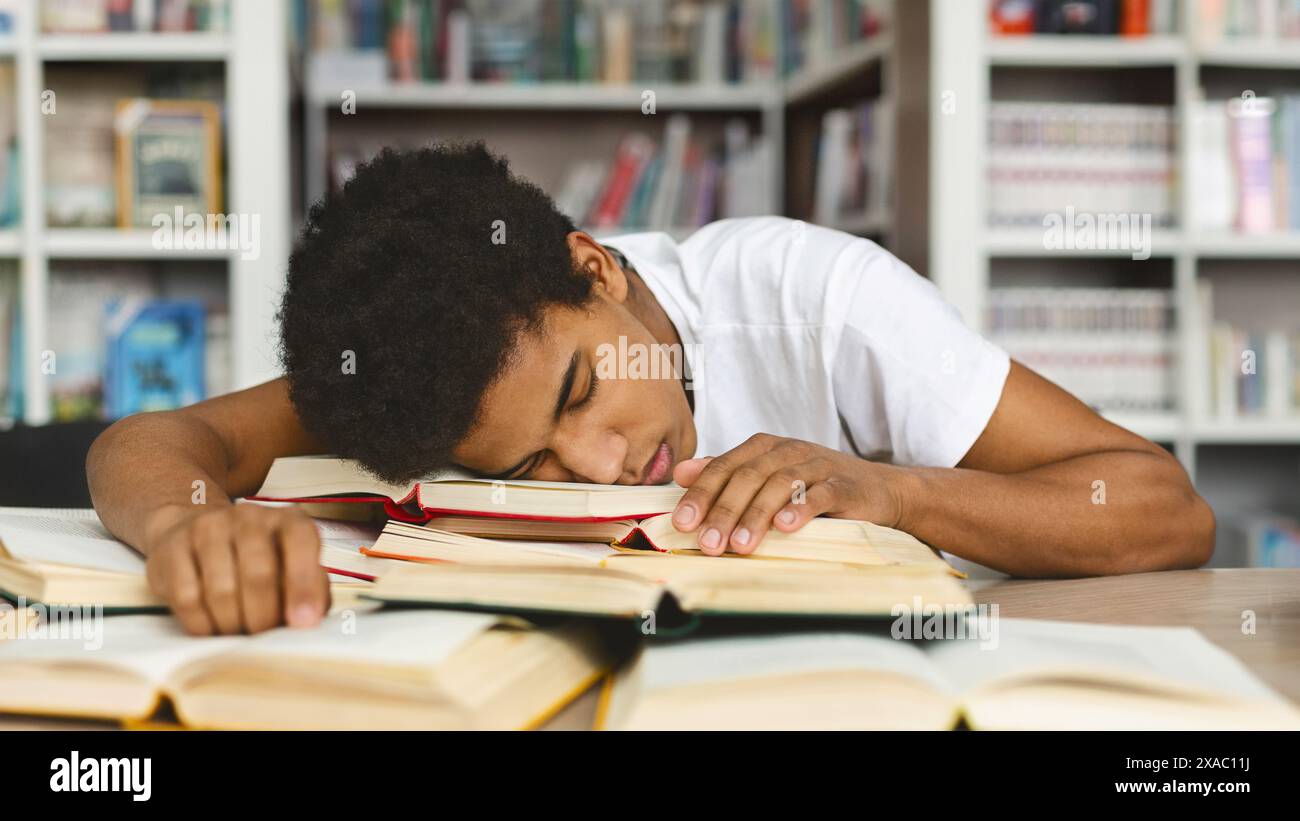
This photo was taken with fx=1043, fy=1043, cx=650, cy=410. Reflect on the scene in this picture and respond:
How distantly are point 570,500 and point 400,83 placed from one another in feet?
7.72

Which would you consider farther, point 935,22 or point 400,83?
point 400,83

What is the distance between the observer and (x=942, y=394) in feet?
3.10

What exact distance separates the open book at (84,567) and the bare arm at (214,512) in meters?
0.02

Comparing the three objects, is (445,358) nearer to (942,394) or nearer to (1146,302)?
(942,394)

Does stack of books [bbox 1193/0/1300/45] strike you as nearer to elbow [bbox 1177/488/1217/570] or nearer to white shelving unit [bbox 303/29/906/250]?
white shelving unit [bbox 303/29/906/250]

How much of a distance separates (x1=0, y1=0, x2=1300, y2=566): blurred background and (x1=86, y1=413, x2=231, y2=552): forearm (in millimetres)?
1272

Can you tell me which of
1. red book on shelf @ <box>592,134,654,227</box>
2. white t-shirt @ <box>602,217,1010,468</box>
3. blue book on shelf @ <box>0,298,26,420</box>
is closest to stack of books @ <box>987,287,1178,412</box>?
red book on shelf @ <box>592,134,654,227</box>

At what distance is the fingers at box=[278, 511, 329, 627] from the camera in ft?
1.52

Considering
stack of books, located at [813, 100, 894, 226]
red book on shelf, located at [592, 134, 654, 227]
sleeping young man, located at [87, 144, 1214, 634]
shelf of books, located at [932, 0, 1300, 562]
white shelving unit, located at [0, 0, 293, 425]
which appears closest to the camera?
sleeping young man, located at [87, 144, 1214, 634]

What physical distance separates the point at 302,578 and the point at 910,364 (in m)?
0.65

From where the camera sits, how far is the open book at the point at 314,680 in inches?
14.6

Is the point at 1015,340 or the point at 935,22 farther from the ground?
the point at 935,22

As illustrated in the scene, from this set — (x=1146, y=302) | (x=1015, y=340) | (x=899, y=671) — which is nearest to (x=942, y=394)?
(x=899, y=671)
